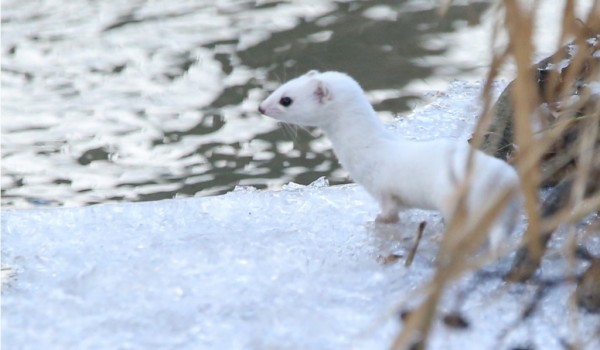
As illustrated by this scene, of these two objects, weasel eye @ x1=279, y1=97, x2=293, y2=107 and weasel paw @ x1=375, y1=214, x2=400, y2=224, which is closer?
weasel paw @ x1=375, y1=214, x2=400, y2=224

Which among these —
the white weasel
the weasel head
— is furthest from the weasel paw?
the weasel head

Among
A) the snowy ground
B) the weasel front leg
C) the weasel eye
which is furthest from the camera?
the weasel eye

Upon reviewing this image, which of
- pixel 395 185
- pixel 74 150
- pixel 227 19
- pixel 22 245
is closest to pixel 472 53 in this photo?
pixel 227 19

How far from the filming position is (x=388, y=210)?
5.95 feet

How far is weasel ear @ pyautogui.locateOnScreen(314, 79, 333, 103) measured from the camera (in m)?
1.87

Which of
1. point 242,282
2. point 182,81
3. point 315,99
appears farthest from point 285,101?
point 182,81

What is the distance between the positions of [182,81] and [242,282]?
1.71m

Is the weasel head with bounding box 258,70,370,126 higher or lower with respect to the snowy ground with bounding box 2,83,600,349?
higher

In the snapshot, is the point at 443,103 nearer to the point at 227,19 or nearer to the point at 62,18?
the point at 227,19

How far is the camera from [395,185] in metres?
1.77

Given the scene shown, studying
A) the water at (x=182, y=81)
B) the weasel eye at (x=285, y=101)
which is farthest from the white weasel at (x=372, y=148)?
the water at (x=182, y=81)

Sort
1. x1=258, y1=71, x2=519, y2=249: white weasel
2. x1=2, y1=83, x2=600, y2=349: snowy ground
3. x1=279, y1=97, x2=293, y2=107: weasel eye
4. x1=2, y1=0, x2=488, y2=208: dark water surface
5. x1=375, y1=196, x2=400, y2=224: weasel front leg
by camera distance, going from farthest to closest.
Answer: x1=2, y1=0, x2=488, y2=208: dark water surface < x1=279, y1=97, x2=293, y2=107: weasel eye < x1=375, y1=196, x2=400, y2=224: weasel front leg < x1=258, y1=71, x2=519, y2=249: white weasel < x1=2, y1=83, x2=600, y2=349: snowy ground

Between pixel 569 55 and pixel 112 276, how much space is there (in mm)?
1143

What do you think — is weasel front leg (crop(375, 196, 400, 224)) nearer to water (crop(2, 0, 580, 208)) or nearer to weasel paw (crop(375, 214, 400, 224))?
weasel paw (crop(375, 214, 400, 224))
